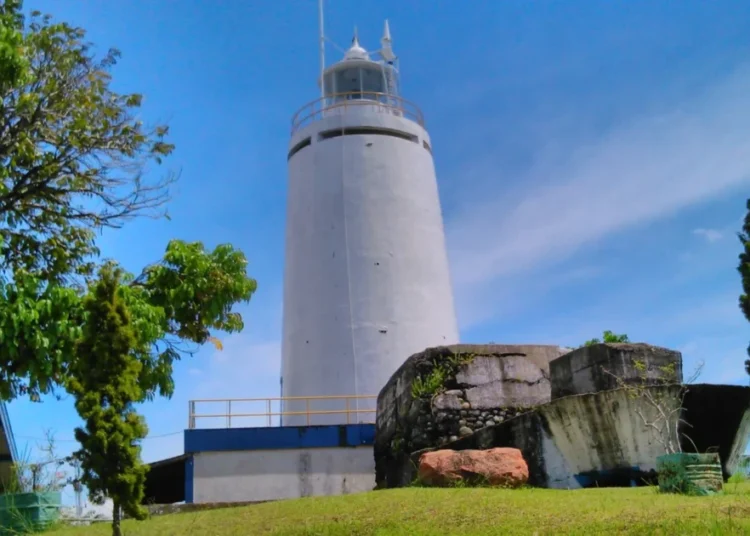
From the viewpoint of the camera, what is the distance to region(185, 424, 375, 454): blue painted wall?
53.4ft

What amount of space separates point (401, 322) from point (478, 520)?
42.3ft

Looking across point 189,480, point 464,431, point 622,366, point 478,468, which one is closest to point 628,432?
point 622,366

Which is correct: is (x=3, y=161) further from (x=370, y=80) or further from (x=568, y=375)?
(x=370, y=80)

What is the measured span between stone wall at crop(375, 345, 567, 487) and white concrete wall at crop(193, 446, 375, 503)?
2.33 meters

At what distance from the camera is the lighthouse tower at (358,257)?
1950 cm

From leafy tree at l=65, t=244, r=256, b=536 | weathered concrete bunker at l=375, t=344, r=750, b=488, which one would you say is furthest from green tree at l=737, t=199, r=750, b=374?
leafy tree at l=65, t=244, r=256, b=536

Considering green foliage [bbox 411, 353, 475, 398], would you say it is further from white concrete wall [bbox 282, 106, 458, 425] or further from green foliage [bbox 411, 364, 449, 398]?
white concrete wall [bbox 282, 106, 458, 425]

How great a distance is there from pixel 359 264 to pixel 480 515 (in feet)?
43.4

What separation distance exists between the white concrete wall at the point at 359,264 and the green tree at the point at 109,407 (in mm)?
10298

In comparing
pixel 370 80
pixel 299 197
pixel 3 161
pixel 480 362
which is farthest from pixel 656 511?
pixel 370 80

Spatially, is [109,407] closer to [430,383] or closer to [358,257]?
[430,383]

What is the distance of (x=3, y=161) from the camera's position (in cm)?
1113

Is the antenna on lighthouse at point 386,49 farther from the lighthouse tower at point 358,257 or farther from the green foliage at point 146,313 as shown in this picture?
the green foliage at point 146,313

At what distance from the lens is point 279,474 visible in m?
16.3
